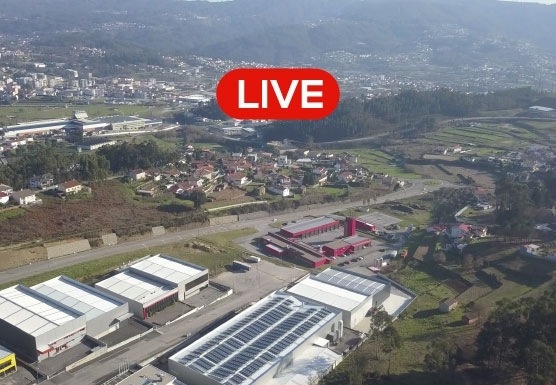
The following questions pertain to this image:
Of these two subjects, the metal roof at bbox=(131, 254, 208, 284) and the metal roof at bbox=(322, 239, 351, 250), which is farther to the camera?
the metal roof at bbox=(322, 239, 351, 250)

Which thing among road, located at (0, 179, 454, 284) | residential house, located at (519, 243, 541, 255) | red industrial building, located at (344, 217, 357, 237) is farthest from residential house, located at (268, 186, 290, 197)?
residential house, located at (519, 243, 541, 255)

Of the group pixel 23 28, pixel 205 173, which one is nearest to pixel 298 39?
pixel 23 28

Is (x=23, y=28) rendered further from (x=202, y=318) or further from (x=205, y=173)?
(x=202, y=318)

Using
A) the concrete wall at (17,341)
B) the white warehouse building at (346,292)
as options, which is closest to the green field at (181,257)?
the concrete wall at (17,341)

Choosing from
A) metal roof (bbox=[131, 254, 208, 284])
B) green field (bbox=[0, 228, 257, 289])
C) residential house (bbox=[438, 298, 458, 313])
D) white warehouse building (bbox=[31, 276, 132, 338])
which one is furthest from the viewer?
green field (bbox=[0, 228, 257, 289])

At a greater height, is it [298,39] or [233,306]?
[298,39]

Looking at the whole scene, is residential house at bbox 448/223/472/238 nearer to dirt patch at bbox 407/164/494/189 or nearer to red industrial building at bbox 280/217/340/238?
red industrial building at bbox 280/217/340/238

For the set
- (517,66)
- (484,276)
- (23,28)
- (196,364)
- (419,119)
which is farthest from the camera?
(23,28)
